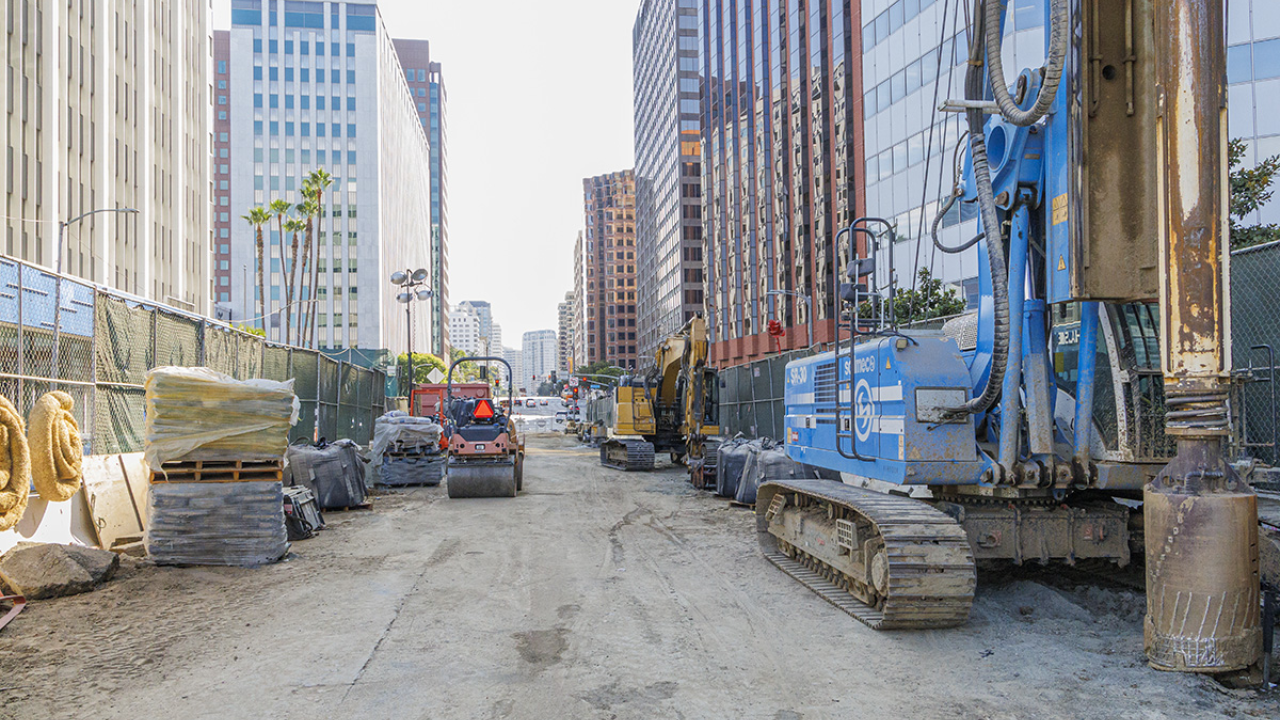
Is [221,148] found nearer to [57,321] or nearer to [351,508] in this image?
[351,508]

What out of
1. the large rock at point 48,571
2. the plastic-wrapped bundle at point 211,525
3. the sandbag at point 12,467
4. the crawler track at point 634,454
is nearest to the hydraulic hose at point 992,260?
the plastic-wrapped bundle at point 211,525

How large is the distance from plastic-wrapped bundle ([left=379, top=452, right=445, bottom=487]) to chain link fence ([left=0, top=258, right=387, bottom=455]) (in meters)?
4.62

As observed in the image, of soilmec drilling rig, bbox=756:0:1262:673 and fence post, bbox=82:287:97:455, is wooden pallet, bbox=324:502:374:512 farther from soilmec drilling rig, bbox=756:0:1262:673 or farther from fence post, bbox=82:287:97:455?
soilmec drilling rig, bbox=756:0:1262:673

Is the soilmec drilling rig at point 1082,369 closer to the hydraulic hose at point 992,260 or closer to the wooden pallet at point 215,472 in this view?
the hydraulic hose at point 992,260

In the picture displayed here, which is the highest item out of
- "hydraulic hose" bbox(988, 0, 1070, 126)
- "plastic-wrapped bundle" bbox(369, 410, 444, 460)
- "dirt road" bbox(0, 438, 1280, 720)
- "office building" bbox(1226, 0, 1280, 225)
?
"office building" bbox(1226, 0, 1280, 225)

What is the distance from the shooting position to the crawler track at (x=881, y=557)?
20.1 feet

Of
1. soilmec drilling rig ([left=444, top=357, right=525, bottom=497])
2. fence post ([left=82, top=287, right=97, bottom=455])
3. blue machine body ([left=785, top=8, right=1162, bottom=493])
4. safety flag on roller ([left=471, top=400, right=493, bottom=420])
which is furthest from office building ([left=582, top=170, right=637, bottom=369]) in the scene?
blue machine body ([left=785, top=8, right=1162, bottom=493])

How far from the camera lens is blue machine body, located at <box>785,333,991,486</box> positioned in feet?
21.7

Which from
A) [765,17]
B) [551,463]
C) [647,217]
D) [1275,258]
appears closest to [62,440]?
[1275,258]

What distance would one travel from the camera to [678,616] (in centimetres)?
712

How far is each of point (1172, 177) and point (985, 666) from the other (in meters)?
3.21

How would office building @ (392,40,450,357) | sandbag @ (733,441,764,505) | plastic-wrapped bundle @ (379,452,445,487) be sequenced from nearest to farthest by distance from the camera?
1. sandbag @ (733,441,764,505)
2. plastic-wrapped bundle @ (379,452,445,487)
3. office building @ (392,40,450,357)

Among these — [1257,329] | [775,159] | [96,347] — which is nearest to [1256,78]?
[1257,329]

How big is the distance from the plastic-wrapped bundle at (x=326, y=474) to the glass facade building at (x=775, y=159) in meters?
36.4
